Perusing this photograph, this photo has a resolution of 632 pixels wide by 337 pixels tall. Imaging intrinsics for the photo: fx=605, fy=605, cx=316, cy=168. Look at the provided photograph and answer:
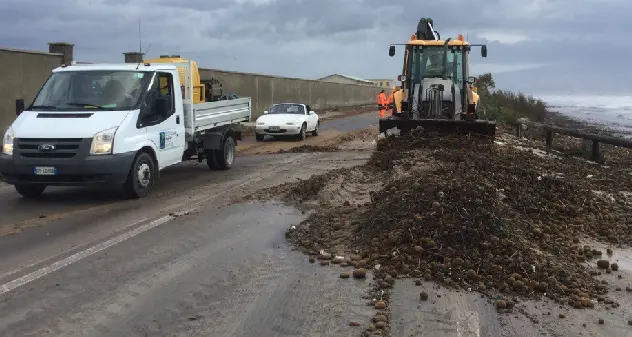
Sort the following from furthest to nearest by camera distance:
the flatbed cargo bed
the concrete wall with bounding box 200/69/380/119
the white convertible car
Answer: the concrete wall with bounding box 200/69/380/119
the white convertible car
the flatbed cargo bed

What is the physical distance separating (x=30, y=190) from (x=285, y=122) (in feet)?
43.3

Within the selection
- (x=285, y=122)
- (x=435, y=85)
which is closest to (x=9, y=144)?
(x=435, y=85)

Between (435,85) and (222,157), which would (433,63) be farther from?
(222,157)

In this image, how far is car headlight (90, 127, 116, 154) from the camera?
9.26 meters

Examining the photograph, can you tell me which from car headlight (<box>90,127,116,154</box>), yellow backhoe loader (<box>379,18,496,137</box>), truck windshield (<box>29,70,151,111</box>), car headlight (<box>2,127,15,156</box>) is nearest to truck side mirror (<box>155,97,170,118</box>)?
truck windshield (<box>29,70,151,111</box>)

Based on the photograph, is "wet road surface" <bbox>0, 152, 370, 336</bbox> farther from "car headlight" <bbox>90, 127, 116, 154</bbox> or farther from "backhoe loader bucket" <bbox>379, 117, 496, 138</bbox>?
"backhoe loader bucket" <bbox>379, 117, 496, 138</bbox>

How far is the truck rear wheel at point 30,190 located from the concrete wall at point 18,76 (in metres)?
7.28

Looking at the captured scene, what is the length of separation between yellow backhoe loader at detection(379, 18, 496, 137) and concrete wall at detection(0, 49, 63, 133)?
404 inches

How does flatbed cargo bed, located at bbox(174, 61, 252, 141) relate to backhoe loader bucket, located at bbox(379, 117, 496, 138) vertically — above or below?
above

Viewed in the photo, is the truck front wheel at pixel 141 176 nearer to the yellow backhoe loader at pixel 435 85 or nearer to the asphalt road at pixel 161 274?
the asphalt road at pixel 161 274

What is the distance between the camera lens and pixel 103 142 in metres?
9.31

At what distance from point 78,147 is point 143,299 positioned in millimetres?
4747

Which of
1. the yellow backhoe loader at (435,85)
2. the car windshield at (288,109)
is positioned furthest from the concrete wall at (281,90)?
the yellow backhoe loader at (435,85)

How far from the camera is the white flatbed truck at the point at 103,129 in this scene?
30.2ft
